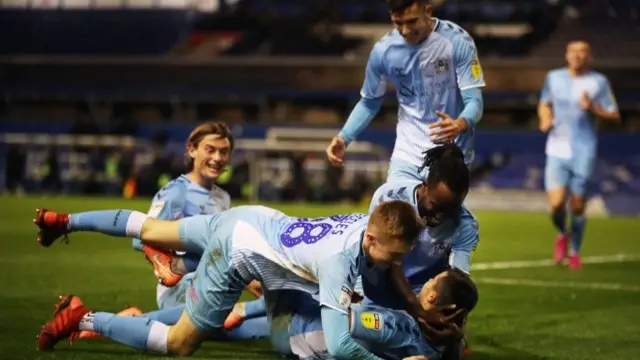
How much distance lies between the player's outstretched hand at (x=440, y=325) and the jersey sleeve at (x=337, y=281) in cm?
54

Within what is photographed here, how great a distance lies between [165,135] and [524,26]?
41.2ft

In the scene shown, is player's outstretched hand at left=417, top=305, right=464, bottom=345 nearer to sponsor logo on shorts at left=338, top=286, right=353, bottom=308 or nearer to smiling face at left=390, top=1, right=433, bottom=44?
sponsor logo on shorts at left=338, top=286, right=353, bottom=308

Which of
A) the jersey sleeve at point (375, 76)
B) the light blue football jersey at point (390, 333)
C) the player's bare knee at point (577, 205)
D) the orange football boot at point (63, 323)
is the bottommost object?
the player's bare knee at point (577, 205)

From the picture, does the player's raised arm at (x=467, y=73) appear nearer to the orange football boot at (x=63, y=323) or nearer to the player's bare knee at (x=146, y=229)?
the player's bare knee at (x=146, y=229)

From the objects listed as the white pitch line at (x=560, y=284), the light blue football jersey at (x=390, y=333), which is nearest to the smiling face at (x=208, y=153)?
the light blue football jersey at (x=390, y=333)

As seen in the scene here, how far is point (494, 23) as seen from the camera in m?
39.6

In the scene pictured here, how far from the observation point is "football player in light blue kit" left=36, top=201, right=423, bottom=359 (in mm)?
5957

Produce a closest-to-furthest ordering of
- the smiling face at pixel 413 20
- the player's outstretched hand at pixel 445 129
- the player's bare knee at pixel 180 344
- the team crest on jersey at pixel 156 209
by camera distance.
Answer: the player's bare knee at pixel 180 344, the player's outstretched hand at pixel 445 129, the team crest on jersey at pixel 156 209, the smiling face at pixel 413 20

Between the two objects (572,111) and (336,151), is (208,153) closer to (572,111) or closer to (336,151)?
(336,151)

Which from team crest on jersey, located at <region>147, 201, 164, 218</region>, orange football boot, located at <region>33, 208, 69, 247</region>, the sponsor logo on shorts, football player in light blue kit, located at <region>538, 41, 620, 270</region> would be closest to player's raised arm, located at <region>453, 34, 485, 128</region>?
team crest on jersey, located at <region>147, 201, 164, 218</region>

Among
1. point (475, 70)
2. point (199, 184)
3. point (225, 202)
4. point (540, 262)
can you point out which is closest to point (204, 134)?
point (199, 184)

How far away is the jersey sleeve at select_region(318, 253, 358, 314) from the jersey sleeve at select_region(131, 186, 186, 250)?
2.08 meters

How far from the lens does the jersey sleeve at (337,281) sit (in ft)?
19.3

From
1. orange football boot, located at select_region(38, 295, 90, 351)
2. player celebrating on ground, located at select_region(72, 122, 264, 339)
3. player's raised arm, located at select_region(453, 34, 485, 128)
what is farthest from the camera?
player's raised arm, located at select_region(453, 34, 485, 128)
